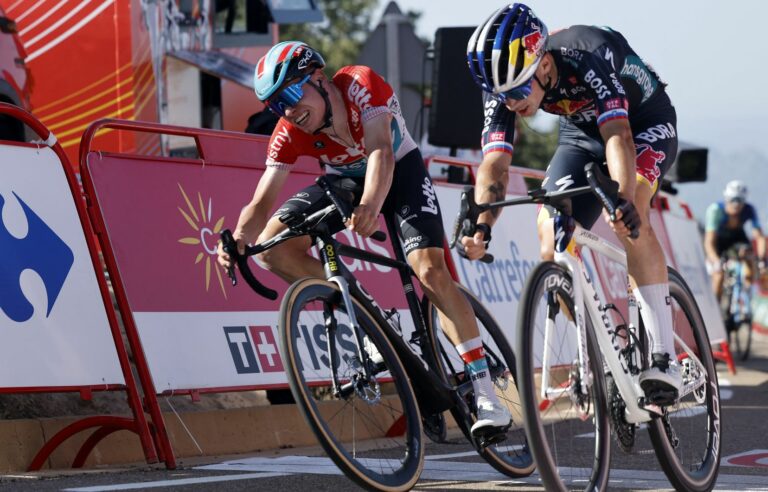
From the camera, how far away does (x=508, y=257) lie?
10477 mm

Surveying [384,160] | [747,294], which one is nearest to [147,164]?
[384,160]

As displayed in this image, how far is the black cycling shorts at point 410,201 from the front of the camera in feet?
19.7

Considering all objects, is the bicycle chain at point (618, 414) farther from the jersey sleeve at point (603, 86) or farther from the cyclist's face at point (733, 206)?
the cyclist's face at point (733, 206)

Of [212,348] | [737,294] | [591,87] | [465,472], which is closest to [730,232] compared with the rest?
[737,294]

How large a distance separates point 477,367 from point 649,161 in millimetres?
1198

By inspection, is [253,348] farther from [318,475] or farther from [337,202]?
[337,202]

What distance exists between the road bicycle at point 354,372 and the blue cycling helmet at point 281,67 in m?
0.44

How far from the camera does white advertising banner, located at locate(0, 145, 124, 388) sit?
647 centimetres

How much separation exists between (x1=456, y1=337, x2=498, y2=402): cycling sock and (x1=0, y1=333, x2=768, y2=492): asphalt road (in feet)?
0.90

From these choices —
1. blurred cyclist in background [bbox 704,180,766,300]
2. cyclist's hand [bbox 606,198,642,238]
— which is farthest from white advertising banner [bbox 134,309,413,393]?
blurred cyclist in background [bbox 704,180,766,300]

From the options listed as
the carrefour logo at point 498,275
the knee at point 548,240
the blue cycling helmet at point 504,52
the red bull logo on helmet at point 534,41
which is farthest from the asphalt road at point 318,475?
the carrefour logo at point 498,275

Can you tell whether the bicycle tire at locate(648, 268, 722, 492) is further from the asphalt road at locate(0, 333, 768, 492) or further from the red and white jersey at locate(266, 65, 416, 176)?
the red and white jersey at locate(266, 65, 416, 176)

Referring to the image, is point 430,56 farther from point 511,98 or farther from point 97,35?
point 511,98

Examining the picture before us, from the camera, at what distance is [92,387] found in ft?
22.0
